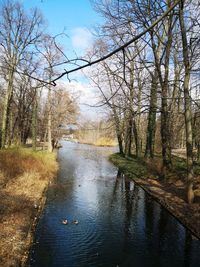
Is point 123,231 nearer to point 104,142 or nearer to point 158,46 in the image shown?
point 158,46

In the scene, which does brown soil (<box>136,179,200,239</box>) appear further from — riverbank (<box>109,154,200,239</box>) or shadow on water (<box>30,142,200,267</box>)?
shadow on water (<box>30,142,200,267</box>)

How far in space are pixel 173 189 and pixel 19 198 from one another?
785 cm

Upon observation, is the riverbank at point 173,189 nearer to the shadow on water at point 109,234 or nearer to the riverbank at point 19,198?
the shadow on water at point 109,234

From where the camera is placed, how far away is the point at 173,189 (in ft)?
51.2

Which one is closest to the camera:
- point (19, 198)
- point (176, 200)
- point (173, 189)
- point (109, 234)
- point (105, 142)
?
point (109, 234)

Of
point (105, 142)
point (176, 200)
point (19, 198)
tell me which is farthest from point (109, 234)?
→ point (105, 142)

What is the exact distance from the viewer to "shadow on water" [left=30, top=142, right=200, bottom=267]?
318 inches

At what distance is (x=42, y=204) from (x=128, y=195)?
490 centimetres

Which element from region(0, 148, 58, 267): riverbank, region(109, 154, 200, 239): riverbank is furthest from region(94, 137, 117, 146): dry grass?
region(0, 148, 58, 267): riverbank

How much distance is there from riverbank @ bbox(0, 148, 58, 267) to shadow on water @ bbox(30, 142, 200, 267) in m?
0.40

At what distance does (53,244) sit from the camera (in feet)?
28.9

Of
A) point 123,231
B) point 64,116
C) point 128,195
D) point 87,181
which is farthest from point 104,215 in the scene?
point 64,116

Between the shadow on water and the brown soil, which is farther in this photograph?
the brown soil

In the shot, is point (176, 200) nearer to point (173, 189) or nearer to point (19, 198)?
point (173, 189)
